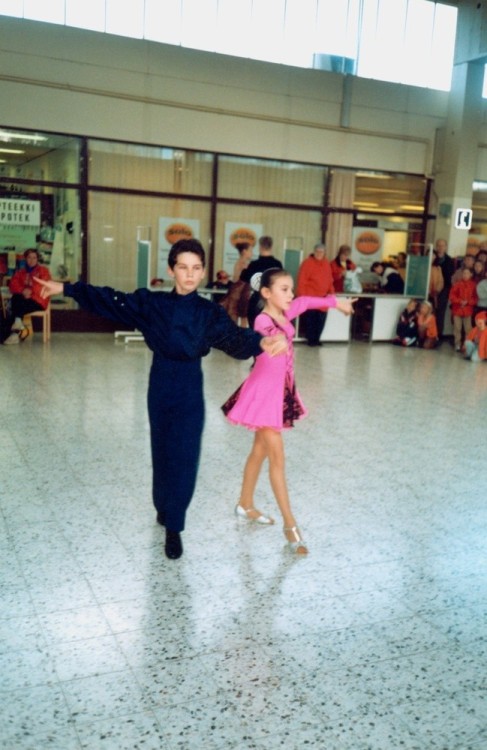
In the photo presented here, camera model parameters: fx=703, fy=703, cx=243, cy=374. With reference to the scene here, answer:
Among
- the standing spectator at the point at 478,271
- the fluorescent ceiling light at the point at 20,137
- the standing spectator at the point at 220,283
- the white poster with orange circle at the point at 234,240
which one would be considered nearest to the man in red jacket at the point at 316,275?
the standing spectator at the point at 220,283

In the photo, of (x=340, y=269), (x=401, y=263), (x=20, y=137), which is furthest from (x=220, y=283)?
(x=401, y=263)

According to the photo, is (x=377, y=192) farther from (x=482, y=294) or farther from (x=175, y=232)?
(x=175, y=232)

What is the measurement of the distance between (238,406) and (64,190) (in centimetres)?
921

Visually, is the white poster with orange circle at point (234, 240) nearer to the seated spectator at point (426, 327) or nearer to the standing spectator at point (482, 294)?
the seated spectator at point (426, 327)

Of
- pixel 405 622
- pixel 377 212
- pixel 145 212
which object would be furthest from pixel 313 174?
pixel 405 622

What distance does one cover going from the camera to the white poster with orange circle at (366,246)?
1437 cm

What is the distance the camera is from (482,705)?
2559 mm

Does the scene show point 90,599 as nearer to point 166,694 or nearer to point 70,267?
point 166,694

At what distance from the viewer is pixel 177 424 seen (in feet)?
11.5

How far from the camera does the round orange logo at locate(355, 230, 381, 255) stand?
14406 mm

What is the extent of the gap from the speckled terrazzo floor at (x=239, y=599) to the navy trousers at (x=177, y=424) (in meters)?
0.37

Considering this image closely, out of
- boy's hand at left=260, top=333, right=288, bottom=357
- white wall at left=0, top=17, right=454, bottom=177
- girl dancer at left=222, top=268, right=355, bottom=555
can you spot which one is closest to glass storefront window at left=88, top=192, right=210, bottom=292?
white wall at left=0, top=17, right=454, bottom=177

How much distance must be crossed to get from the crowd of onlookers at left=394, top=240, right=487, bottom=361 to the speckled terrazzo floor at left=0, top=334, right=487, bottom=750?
655cm

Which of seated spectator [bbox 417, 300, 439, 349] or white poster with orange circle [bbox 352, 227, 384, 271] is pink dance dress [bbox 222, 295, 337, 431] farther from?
white poster with orange circle [bbox 352, 227, 384, 271]
